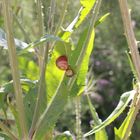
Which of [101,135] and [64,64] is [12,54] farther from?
[101,135]

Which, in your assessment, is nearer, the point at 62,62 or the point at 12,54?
the point at 12,54

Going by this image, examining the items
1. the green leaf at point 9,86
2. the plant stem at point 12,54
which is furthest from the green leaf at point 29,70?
the plant stem at point 12,54

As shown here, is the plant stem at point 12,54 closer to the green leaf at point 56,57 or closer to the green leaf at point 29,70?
the green leaf at point 56,57

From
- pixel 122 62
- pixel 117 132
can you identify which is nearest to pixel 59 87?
pixel 117 132

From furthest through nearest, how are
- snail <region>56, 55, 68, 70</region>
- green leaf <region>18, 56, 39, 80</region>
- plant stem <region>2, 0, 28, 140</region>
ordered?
green leaf <region>18, 56, 39, 80</region>
snail <region>56, 55, 68, 70</region>
plant stem <region>2, 0, 28, 140</region>

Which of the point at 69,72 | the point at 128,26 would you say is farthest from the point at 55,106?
the point at 128,26

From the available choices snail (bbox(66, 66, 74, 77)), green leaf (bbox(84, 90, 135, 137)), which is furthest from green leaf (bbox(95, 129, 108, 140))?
snail (bbox(66, 66, 74, 77))

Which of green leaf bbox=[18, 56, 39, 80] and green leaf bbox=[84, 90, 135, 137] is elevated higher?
green leaf bbox=[18, 56, 39, 80]

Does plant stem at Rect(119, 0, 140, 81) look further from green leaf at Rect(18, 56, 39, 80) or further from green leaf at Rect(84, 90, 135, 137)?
green leaf at Rect(18, 56, 39, 80)

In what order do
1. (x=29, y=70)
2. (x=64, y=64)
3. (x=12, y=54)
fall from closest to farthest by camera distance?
(x=12, y=54), (x=64, y=64), (x=29, y=70)
